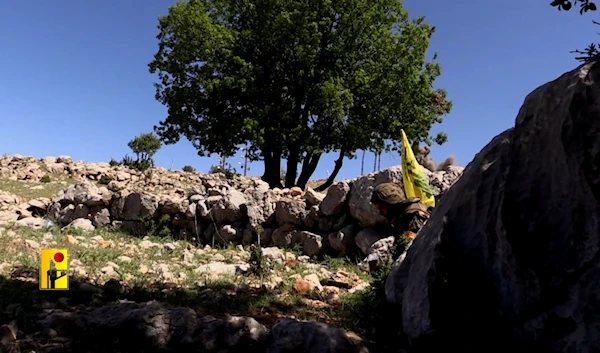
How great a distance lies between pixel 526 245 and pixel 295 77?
615 inches

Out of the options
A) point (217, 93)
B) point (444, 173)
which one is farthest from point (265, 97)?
point (444, 173)

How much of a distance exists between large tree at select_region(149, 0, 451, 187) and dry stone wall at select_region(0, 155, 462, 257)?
23.6 ft

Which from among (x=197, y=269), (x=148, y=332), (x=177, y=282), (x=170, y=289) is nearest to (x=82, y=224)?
(x=197, y=269)

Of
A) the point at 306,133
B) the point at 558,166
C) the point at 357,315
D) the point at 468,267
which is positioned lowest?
the point at 357,315

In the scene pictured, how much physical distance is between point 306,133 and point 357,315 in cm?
1388

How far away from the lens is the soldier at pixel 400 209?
532cm

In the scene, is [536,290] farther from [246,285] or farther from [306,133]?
[306,133]

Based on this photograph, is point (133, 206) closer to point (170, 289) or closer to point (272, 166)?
point (170, 289)

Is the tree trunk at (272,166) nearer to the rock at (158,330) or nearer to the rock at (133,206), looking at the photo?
the rock at (133,206)

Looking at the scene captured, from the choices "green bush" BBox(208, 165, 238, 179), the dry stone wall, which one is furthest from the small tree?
the dry stone wall

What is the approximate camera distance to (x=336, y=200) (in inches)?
310

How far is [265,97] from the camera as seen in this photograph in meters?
17.7

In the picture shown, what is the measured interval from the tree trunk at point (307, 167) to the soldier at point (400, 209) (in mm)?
12683

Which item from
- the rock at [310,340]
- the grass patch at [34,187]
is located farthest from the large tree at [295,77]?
the rock at [310,340]
